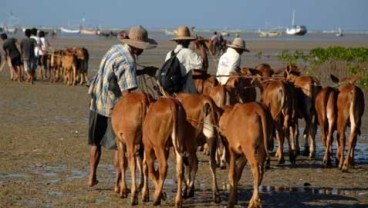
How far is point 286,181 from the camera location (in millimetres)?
14016

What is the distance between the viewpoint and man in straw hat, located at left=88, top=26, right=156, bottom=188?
12.3 m

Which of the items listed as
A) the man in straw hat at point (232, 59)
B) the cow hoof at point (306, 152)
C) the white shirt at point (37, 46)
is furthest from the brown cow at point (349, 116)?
the white shirt at point (37, 46)

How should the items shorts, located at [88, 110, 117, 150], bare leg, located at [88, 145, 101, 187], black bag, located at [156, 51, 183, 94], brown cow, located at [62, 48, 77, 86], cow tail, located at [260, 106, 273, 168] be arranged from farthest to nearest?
brown cow, located at [62, 48, 77, 86] → black bag, located at [156, 51, 183, 94] → bare leg, located at [88, 145, 101, 187] → shorts, located at [88, 110, 117, 150] → cow tail, located at [260, 106, 273, 168]

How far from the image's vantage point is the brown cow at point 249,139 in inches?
437

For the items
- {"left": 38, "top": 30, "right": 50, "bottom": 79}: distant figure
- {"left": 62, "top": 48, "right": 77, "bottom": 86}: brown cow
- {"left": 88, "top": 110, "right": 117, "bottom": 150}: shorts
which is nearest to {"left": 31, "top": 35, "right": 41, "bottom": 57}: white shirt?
{"left": 38, "top": 30, "right": 50, "bottom": 79}: distant figure

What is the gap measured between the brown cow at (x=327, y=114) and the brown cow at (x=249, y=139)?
13.9ft

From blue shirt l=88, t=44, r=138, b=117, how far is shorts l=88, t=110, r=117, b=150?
5.3 inches

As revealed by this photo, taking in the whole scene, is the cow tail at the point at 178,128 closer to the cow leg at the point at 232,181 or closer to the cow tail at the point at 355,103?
the cow leg at the point at 232,181

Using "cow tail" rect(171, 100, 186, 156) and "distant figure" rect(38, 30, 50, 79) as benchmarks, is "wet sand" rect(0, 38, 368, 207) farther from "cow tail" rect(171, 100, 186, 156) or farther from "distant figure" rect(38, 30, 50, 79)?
"distant figure" rect(38, 30, 50, 79)

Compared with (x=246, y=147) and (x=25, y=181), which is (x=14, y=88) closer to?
(x=25, y=181)

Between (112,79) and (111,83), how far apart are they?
0.25ft

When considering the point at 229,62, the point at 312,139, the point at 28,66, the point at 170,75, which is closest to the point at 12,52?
the point at 28,66

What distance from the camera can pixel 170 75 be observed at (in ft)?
45.3

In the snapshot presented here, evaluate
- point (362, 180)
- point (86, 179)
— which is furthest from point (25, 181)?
point (362, 180)
